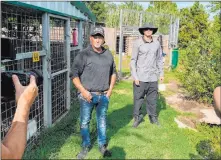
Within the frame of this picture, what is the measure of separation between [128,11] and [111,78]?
7.21m

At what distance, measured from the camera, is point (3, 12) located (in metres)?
3.67

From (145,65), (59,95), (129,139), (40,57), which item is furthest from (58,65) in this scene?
(129,139)

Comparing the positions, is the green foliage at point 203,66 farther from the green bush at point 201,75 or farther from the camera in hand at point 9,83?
the camera in hand at point 9,83

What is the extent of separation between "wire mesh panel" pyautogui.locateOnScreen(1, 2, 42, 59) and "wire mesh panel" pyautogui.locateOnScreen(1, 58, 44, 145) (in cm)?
21

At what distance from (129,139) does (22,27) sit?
244cm

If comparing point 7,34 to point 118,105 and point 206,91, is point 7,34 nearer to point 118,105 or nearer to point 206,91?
point 118,105

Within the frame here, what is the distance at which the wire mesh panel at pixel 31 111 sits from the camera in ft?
12.6

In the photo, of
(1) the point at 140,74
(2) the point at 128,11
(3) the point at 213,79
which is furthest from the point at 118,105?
(2) the point at 128,11

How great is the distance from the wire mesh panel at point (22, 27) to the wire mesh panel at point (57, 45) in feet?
2.30

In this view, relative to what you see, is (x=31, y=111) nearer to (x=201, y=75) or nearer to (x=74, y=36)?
(x=74, y=36)

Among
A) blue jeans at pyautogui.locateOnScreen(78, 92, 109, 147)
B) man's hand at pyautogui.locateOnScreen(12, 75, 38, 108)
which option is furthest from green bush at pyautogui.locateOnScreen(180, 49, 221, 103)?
man's hand at pyautogui.locateOnScreen(12, 75, 38, 108)

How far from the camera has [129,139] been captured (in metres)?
4.84

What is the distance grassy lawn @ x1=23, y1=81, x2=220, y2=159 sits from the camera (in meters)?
4.30

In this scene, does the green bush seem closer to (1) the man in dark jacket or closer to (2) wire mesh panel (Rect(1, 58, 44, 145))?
(1) the man in dark jacket
